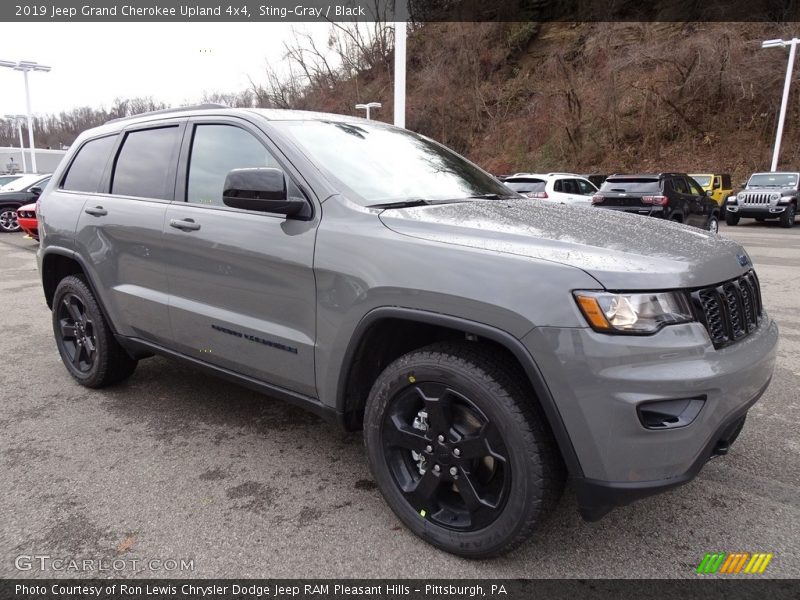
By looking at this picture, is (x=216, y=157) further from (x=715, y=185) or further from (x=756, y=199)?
(x=715, y=185)

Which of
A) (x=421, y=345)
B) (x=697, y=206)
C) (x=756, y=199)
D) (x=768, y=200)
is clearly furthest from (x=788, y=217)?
(x=421, y=345)

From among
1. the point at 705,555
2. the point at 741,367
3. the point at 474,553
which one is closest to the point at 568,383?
the point at 741,367

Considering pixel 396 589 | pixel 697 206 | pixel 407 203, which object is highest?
pixel 407 203

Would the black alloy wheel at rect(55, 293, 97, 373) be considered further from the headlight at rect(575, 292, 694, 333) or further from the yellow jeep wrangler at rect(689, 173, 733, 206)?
the yellow jeep wrangler at rect(689, 173, 733, 206)

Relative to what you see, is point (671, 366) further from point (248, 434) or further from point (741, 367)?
point (248, 434)

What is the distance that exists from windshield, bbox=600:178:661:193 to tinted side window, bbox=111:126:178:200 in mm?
11850

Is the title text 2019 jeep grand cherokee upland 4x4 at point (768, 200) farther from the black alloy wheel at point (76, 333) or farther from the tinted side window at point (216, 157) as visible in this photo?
the black alloy wheel at point (76, 333)

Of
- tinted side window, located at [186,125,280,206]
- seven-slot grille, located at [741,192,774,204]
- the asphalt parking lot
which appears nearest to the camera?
the asphalt parking lot

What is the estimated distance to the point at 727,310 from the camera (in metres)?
2.17

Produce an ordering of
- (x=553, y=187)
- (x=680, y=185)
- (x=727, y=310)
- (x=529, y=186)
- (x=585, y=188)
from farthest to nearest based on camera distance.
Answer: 1. (x=585, y=188)
2. (x=553, y=187)
3. (x=529, y=186)
4. (x=680, y=185)
5. (x=727, y=310)

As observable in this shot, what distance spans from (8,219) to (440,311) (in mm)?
16152

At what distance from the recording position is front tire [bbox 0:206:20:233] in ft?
48.0

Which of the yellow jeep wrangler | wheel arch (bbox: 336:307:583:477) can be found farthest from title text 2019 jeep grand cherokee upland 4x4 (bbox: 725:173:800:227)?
wheel arch (bbox: 336:307:583:477)

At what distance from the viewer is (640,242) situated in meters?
2.26
